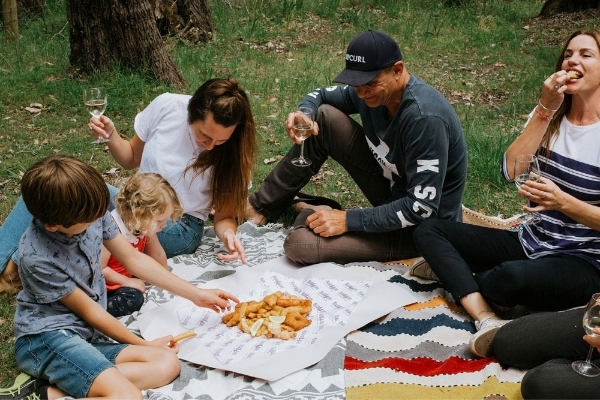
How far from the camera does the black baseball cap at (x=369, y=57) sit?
3916mm

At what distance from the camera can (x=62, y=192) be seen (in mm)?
2941

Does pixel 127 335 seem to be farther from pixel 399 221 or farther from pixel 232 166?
pixel 399 221

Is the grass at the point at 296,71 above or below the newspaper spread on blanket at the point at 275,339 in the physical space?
above

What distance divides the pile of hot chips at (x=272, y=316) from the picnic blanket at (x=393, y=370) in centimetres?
27

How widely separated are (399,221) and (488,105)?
12.2 ft

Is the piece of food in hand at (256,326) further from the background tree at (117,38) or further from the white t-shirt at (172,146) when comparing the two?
the background tree at (117,38)

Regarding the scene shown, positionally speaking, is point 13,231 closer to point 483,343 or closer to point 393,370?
point 393,370

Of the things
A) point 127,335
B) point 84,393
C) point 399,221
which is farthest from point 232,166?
point 84,393

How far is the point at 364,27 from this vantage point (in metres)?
9.86

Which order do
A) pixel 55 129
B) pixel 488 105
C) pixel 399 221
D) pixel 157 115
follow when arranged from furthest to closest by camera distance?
pixel 488 105 → pixel 55 129 → pixel 157 115 → pixel 399 221

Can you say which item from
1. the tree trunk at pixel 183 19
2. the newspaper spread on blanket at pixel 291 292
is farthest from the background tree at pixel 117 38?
the newspaper spread on blanket at pixel 291 292

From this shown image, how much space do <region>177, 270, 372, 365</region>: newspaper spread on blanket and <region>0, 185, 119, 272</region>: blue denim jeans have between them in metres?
0.99

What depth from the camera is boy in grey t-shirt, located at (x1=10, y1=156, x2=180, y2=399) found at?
298 cm

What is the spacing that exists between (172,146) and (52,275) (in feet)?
4.93
